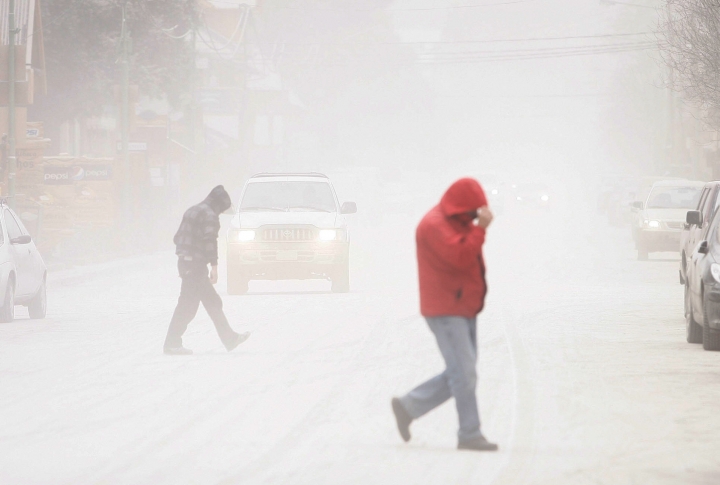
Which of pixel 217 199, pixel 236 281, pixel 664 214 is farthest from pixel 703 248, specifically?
pixel 664 214

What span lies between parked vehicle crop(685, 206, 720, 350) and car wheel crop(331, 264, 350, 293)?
26.3ft

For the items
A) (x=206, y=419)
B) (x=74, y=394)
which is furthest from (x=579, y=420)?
(x=74, y=394)

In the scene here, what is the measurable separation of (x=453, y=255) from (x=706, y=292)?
705 centimetres

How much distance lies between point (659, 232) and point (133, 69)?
73.6 feet

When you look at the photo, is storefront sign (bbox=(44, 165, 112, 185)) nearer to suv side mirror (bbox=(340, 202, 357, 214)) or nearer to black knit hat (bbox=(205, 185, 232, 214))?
suv side mirror (bbox=(340, 202, 357, 214))

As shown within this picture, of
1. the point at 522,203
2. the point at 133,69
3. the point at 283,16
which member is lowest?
the point at 522,203

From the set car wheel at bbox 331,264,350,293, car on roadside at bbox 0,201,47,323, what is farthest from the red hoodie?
car wheel at bbox 331,264,350,293

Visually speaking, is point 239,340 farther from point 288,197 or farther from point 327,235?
point 288,197

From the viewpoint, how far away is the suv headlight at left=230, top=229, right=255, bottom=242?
23.7 meters

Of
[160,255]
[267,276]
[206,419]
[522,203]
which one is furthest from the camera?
[522,203]

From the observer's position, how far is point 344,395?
11.9m

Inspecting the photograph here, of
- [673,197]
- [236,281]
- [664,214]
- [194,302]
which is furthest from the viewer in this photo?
[673,197]

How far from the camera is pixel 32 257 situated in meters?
20.8

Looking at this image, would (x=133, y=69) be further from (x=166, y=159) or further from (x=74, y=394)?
(x=74, y=394)
